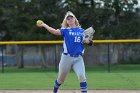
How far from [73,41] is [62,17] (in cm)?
2087

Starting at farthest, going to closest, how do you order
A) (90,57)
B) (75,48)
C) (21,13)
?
1. (90,57)
2. (21,13)
3. (75,48)

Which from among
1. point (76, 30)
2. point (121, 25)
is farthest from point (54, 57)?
point (76, 30)

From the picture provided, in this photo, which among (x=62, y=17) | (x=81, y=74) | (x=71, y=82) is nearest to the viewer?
(x=81, y=74)

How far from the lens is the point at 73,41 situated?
32.6 feet

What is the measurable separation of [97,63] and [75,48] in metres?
23.4

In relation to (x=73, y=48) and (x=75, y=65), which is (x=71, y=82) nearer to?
(x=75, y=65)

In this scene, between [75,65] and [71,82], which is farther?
[71,82]

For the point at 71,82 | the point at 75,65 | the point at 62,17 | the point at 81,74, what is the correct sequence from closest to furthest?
1. the point at 81,74
2. the point at 75,65
3. the point at 71,82
4. the point at 62,17

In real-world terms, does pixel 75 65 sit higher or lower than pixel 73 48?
lower

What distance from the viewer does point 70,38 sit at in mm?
9969

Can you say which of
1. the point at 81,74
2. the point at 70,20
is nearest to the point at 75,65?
the point at 81,74

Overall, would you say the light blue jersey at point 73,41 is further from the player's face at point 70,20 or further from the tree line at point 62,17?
the tree line at point 62,17

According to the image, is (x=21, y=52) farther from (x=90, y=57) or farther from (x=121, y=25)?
(x=121, y=25)

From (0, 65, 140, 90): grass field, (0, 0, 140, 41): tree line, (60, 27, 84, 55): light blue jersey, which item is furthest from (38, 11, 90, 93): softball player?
(0, 0, 140, 41): tree line
